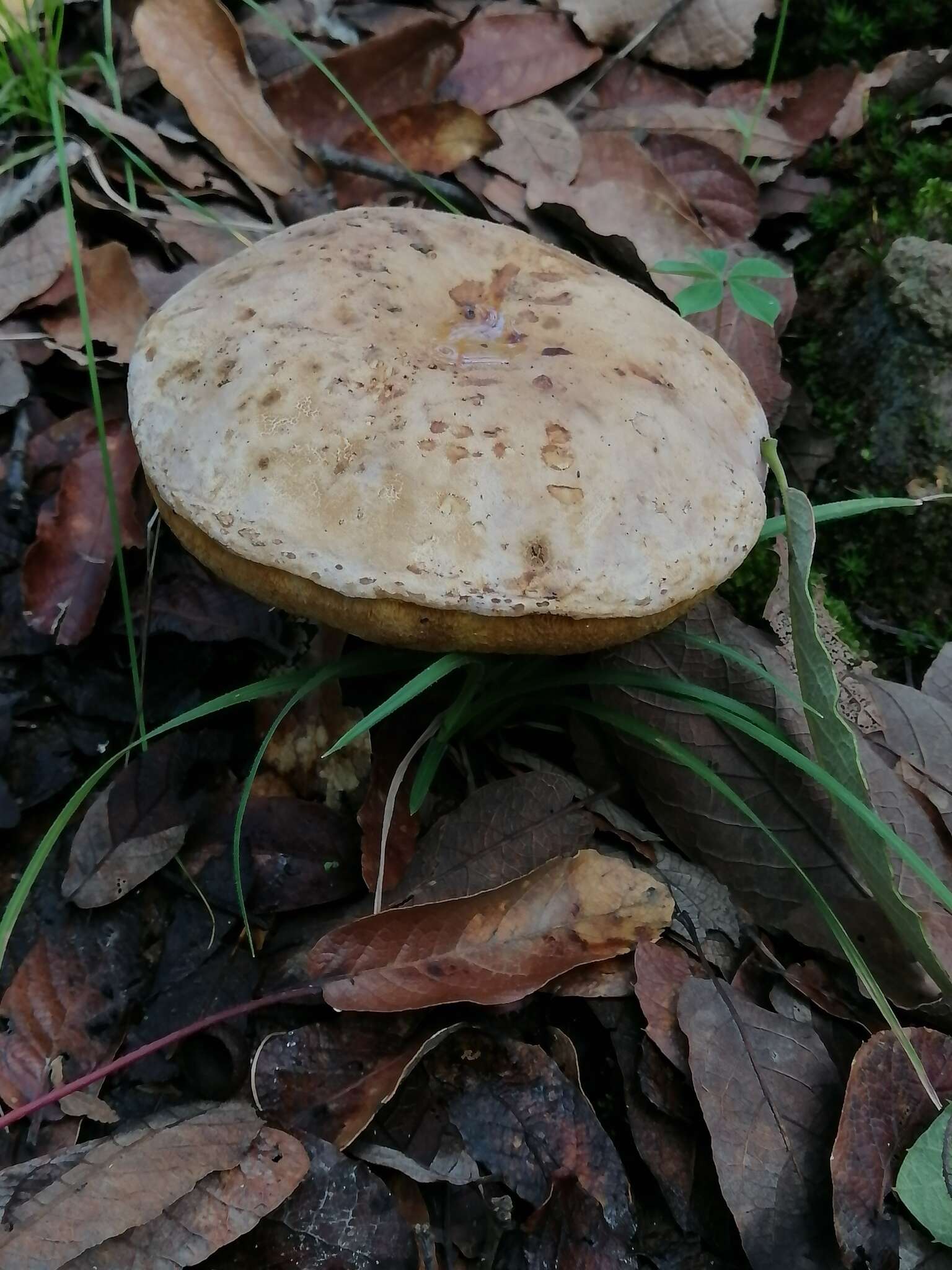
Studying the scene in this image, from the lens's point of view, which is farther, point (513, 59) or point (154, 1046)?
point (513, 59)

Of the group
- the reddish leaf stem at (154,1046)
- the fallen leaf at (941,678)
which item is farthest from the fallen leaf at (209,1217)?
the fallen leaf at (941,678)

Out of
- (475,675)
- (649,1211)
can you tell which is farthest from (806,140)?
(649,1211)

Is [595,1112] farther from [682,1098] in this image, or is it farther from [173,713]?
[173,713]

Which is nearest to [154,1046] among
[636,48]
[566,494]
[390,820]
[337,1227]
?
[337,1227]

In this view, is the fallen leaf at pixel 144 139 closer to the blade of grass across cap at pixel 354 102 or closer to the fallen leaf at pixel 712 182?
the blade of grass across cap at pixel 354 102

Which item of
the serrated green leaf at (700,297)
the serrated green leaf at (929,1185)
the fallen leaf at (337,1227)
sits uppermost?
the serrated green leaf at (700,297)

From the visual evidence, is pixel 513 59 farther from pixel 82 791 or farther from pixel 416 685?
pixel 82 791

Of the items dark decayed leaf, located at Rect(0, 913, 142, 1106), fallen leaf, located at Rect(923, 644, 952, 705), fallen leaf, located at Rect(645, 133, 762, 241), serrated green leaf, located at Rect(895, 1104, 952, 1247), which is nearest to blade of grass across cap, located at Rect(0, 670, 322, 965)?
dark decayed leaf, located at Rect(0, 913, 142, 1106)
